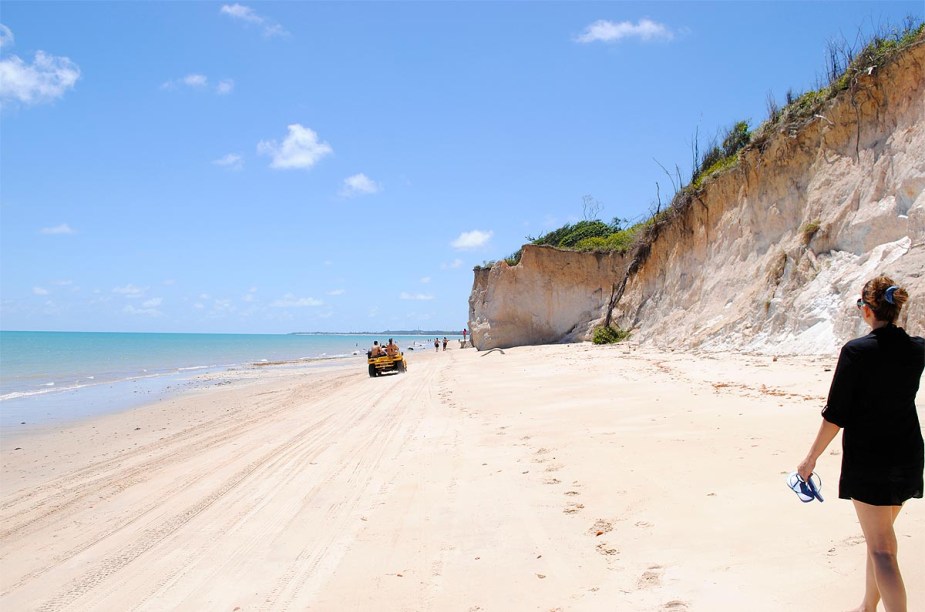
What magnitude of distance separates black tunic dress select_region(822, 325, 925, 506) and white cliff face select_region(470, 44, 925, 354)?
795 centimetres

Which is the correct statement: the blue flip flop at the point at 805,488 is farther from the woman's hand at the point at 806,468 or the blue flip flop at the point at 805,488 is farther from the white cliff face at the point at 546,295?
the white cliff face at the point at 546,295

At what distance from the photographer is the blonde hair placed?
2.68m

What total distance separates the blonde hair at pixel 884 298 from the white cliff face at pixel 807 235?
791 centimetres

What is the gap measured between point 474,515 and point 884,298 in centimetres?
343

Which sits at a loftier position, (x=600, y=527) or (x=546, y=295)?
(x=546, y=295)

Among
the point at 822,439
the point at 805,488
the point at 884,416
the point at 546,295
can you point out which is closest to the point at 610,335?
the point at 546,295

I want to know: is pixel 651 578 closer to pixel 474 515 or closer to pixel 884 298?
pixel 474 515

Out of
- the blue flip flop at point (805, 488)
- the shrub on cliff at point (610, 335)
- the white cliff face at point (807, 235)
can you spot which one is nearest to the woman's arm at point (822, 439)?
the blue flip flop at point (805, 488)

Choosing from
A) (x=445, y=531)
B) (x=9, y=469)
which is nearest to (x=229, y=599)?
(x=445, y=531)

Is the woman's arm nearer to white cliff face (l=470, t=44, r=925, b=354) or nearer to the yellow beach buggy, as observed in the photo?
white cliff face (l=470, t=44, r=925, b=354)

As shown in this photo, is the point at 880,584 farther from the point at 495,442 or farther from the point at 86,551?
the point at 86,551

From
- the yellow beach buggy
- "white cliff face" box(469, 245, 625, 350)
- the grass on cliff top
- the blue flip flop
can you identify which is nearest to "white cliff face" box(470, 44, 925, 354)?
the grass on cliff top

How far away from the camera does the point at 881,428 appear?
2664 mm

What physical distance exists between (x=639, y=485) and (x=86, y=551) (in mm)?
4907
